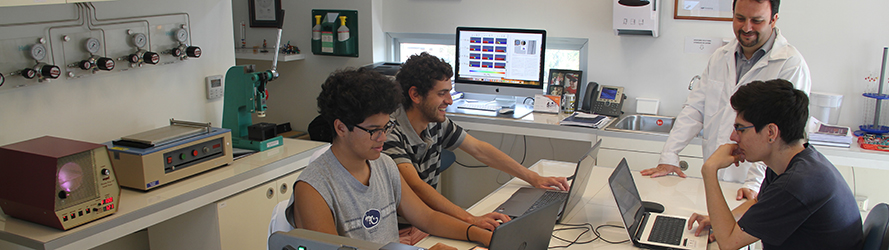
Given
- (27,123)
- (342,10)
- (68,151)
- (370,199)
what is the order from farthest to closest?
(342,10) < (27,123) < (68,151) < (370,199)

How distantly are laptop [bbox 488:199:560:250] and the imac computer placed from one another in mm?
2244

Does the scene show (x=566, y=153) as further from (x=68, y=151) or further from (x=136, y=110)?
(x=68, y=151)

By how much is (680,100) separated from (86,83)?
3.19 m

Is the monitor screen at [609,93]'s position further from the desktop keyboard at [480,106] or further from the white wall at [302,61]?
the white wall at [302,61]

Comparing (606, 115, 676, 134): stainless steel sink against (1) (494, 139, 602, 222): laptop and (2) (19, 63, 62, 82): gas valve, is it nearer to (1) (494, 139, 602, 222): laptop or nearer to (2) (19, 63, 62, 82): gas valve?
(1) (494, 139, 602, 222): laptop

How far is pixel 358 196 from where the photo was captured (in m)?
1.63

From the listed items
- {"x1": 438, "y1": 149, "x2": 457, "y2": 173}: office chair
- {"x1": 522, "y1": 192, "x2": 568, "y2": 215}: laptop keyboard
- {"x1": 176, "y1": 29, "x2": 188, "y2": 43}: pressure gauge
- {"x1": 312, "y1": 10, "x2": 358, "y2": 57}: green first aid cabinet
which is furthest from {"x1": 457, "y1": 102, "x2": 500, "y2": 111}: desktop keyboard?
{"x1": 176, "y1": 29, "x2": 188, "y2": 43}: pressure gauge

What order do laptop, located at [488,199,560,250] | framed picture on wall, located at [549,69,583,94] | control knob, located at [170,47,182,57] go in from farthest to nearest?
1. framed picture on wall, located at [549,69,583,94]
2. control knob, located at [170,47,182,57]
3. laptop, located at [488,199,560,250]

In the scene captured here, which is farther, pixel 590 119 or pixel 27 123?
pixel 590 119

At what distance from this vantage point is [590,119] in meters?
3.48

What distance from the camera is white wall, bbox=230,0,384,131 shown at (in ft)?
13.8

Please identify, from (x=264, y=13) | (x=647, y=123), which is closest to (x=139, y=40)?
(x=264, y=13)

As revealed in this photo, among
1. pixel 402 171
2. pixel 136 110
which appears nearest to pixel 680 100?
pixel 402 171

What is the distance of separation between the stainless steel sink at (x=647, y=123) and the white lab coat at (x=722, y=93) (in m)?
0.77
